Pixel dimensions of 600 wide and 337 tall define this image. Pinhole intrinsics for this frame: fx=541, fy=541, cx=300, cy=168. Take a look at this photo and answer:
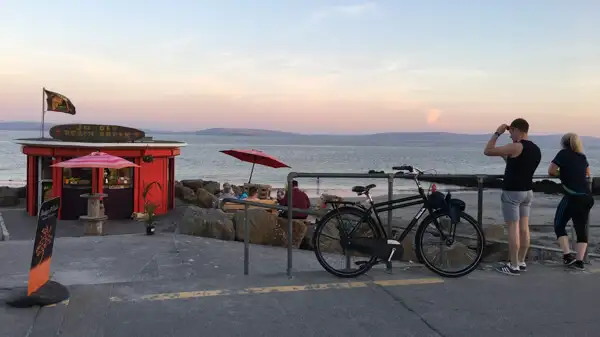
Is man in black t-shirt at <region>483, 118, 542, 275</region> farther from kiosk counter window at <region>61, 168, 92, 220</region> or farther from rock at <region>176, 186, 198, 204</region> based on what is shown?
rock at <region>176, 186, 198, 204</region>

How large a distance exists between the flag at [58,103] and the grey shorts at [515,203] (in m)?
16.4

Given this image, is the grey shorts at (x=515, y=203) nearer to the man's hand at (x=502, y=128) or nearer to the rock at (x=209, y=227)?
the man's hand at (x=502, y=128)

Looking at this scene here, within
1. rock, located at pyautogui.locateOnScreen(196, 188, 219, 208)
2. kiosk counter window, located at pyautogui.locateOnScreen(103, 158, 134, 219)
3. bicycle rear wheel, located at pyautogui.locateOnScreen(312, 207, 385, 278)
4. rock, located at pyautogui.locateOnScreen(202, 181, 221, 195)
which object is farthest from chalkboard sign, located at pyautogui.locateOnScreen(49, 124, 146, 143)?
bicycle rear wheel, located at pyautogui.locateOnScreen(312, 207, 385, 278)

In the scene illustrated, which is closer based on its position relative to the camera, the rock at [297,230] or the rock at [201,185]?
the rock at [297,230]

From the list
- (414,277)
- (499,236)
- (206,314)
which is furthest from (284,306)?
(499,236)

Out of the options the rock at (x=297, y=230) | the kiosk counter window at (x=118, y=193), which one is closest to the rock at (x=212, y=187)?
the kiosk counter window at (x=118, y=193)

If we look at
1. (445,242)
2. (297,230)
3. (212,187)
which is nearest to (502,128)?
(445,242)

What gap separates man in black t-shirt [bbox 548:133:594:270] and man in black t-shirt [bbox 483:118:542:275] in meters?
0.57

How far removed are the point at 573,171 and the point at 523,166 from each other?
777 mm

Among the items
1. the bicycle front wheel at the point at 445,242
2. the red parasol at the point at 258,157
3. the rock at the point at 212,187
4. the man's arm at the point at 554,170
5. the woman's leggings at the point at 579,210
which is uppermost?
the man's arm at the point at 554,170

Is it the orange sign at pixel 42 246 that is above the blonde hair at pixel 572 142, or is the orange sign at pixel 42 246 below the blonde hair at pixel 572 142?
below

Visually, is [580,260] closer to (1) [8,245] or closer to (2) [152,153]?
(1) [8,245]

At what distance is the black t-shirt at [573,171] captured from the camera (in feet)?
19.1

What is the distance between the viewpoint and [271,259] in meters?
9.02
